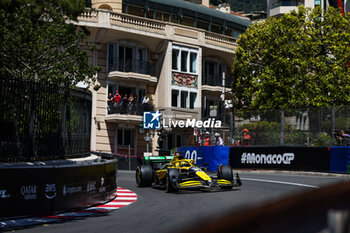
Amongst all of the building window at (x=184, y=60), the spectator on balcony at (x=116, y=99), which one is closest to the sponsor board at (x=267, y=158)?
the spectator on balcony at (x=116, y=99)

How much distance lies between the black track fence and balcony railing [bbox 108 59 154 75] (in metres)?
21.1

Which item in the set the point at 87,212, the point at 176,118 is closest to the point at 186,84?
the point at 176,118

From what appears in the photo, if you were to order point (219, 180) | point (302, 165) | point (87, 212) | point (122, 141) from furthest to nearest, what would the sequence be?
point (122, 141) → point (302, 165) → point (219, 180) → point (87, 212)

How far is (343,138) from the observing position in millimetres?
21547

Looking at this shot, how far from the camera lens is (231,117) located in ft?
90.4

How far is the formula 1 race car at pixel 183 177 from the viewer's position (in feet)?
48.4

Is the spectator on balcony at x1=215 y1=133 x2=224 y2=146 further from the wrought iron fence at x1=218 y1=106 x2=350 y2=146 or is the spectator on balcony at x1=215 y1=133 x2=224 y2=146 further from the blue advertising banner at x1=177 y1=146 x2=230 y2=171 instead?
the blue advertising banner at x1=177 y1=146 x2=230 y2=171

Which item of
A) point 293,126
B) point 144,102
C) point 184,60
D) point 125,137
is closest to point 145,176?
point 293,126

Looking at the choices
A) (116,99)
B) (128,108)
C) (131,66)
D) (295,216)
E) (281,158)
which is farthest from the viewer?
(131,66)

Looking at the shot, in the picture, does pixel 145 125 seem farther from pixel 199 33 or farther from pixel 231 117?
pixel 199 33

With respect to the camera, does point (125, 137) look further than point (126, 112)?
Yes

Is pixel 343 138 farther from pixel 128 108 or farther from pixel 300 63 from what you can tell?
pixel 128 108

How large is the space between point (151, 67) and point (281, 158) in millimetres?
16961

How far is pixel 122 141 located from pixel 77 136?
22.1 meters
